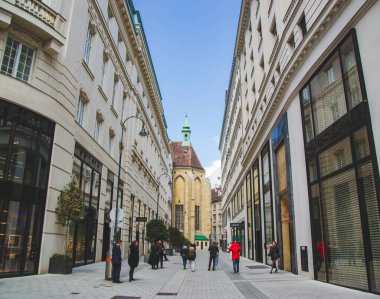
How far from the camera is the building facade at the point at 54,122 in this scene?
520 inches

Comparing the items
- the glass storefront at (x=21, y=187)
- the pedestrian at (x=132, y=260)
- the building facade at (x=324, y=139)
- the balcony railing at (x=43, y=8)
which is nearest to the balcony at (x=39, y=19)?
the balcony railing at (x=43, y=8)

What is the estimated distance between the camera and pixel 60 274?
14.5m

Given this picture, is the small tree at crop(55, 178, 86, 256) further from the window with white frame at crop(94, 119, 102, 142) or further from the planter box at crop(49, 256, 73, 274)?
the window with white frame at crop(94, 119, 102, 142)

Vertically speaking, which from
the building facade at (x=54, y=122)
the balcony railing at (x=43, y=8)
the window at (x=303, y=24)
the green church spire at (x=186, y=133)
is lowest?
the building facade at (x=54, y=122)

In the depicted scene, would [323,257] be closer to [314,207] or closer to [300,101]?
[314,207]

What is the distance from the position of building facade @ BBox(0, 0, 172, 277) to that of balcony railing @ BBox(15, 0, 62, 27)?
0.04 metres

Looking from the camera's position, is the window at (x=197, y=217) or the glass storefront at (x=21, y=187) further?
the window at (x=197, y=217)

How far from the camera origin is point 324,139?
45.7ft

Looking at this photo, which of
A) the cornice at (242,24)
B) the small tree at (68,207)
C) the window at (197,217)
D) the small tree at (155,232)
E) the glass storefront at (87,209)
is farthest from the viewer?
the window at (197,217)

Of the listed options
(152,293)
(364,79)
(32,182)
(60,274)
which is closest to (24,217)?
(32,182)

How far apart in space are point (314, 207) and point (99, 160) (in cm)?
1383

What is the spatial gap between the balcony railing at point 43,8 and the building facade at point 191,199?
72398 mm

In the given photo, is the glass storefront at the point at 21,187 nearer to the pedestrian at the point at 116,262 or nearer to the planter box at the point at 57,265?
the planter box at the point at 57,265

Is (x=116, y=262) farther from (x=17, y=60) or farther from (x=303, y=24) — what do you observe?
(x=303, y=24)
